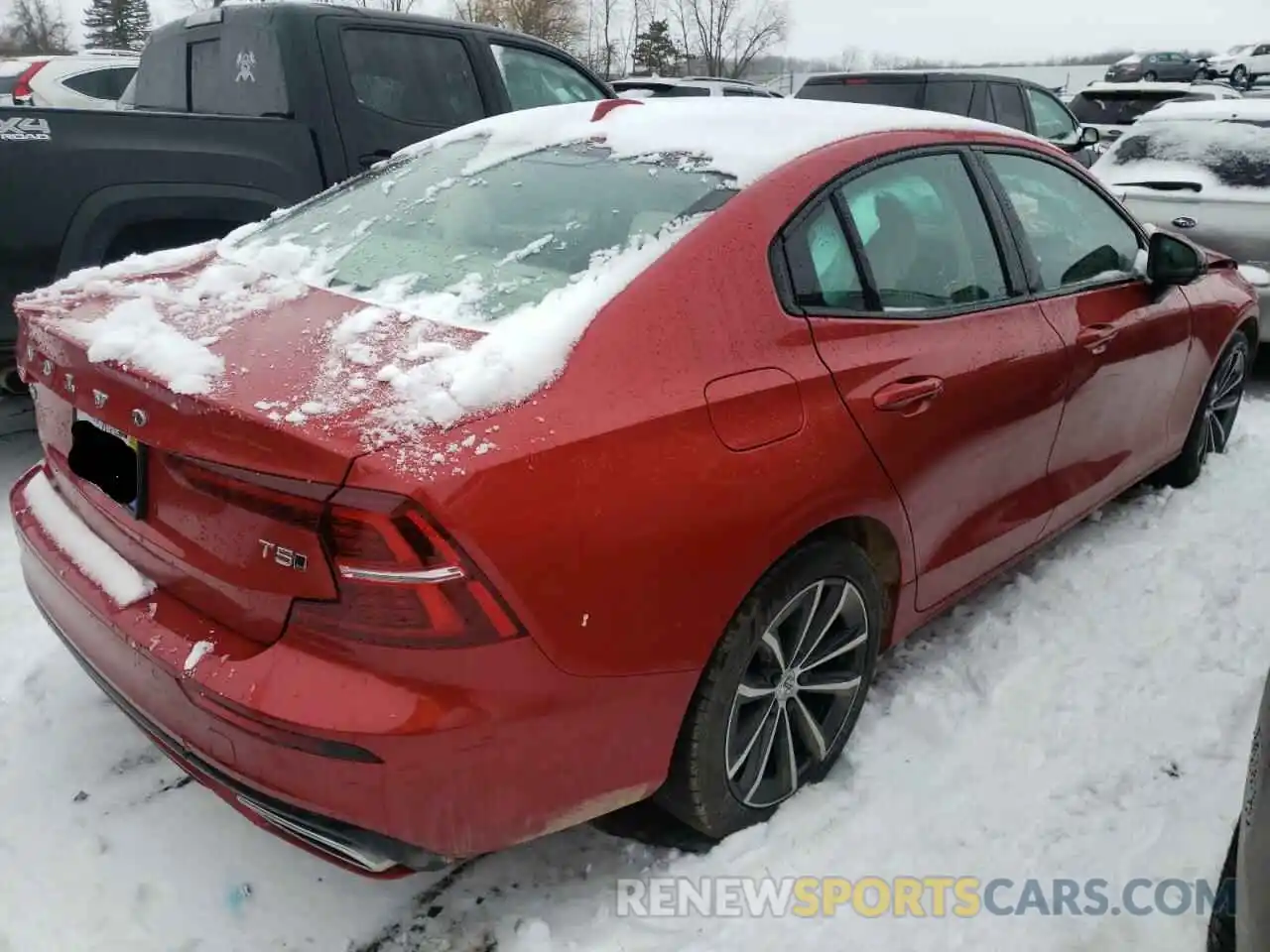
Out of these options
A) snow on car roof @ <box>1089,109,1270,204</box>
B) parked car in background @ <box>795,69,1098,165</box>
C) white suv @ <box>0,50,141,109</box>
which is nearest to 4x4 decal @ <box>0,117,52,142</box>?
white suv @ <box>0,50,141,109</box>

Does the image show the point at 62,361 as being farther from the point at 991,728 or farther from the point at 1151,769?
the point at 1151,769

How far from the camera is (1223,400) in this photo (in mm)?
4727

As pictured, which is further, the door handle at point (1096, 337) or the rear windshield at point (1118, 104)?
the rear windshield at point (1118, 104)

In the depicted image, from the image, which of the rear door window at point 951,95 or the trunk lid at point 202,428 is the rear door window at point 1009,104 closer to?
the rear door window at point 951,95

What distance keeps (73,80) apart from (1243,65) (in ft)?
112

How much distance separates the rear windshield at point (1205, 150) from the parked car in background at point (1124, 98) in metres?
7.47

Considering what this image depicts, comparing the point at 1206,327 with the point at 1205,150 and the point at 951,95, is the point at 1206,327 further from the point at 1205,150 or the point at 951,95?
the point at 951,95

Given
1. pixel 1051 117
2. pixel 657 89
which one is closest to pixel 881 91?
pixel 1051 117

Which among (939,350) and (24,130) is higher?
(24,130)

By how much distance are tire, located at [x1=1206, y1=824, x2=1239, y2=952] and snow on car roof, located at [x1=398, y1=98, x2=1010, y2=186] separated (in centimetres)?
166

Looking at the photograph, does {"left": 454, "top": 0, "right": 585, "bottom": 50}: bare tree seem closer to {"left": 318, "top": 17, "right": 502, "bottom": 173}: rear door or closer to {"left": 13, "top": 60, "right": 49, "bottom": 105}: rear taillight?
{"left": 13, "top": 60, "right": 49, "bottom": 105}: rear taillight

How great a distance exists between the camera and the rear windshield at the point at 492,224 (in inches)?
88.6

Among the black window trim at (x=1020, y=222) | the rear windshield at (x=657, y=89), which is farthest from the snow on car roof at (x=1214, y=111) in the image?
the rear windshield at (x=657, y=89)

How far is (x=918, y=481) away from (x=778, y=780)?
0.83 metres
